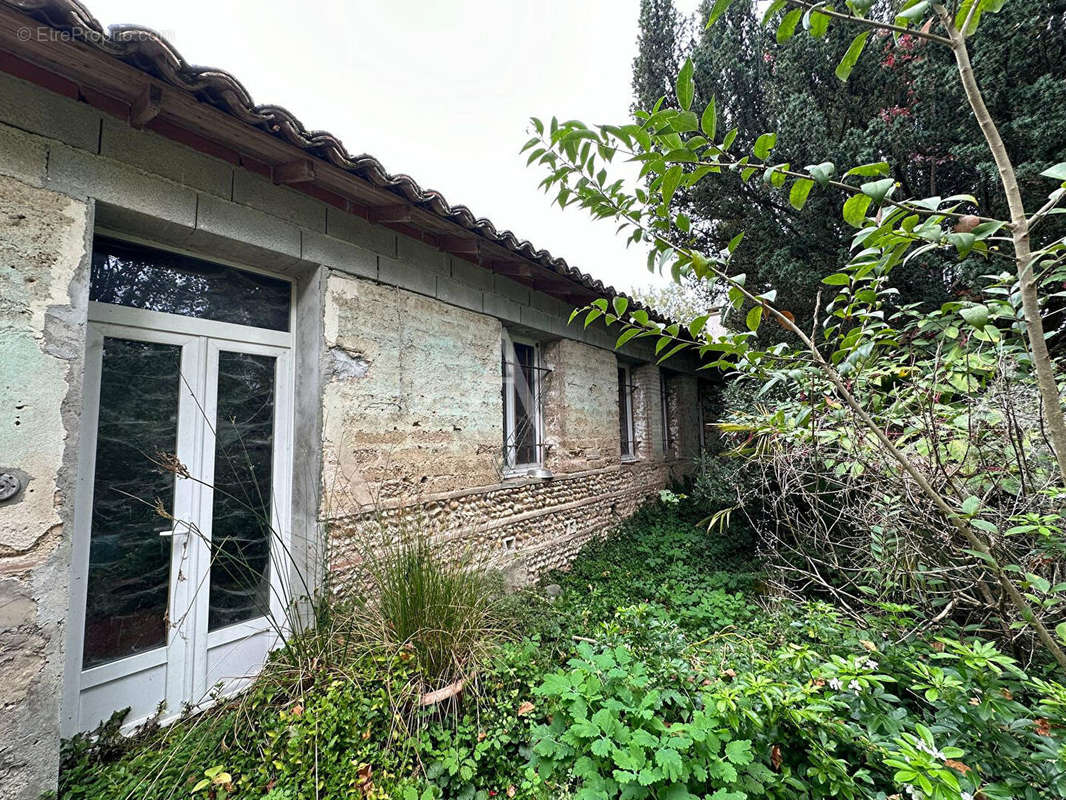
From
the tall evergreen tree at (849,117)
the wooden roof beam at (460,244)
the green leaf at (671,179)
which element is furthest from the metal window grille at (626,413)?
the green leaf at (671,179)

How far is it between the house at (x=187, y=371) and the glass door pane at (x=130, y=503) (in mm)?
11

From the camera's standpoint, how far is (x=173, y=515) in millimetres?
2613

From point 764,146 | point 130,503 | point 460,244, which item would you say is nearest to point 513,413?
point 460,244

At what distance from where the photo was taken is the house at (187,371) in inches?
77.8

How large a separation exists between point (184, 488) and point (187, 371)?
719mm

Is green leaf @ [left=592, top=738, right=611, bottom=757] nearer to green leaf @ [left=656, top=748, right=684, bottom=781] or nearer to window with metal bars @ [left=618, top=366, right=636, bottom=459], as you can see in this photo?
green leaf @ [left=656, top=748, right=684, bottom=781]

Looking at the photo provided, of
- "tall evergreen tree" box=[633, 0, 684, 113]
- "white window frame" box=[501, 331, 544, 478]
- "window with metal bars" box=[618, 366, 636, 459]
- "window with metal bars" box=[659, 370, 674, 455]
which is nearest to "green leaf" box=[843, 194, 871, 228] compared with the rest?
"white window frame" box=[501, 331, 544, 478]

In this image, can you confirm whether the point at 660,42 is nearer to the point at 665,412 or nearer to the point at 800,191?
the point at 665,412

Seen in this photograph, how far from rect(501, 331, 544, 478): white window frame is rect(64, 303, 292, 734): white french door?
2374 millimetres

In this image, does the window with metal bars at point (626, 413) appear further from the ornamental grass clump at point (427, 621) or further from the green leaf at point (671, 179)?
the green leaf at point (671, 179)

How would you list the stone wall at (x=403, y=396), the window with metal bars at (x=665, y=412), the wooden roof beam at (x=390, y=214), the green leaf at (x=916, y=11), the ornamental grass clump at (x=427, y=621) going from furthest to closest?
the window with metal bars at (x=665, y=412)
the wooden roof beam at (x=390, y=214)
the stone wall at (x=403, y=396)
the ornamental grass clump at (x=427, y=621)
the green leaf at (x=916, y=11)

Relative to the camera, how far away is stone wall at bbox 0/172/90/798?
1.87m

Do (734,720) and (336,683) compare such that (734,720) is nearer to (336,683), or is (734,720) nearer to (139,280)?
(336,683)

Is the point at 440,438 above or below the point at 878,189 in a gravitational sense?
below
